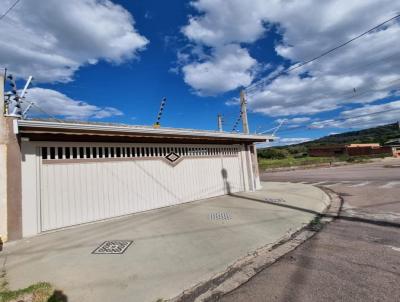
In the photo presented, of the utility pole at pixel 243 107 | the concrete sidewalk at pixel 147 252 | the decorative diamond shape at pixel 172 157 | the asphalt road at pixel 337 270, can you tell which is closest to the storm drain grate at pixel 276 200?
the concrete sidewalk at pixel 147 252

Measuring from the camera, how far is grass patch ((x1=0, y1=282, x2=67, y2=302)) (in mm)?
3240

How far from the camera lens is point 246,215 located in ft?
25.1

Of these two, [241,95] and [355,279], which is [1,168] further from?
[241,95]

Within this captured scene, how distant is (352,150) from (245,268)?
63.1m

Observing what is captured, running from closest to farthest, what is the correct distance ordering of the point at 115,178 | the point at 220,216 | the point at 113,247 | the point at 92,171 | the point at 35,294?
the point at 35,294 → the point at 113,247 → the point at 92,171 → the point at 220,216 → the point at 115,178

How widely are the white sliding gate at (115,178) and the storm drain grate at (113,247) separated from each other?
200cm

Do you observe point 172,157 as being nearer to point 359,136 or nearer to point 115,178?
point 115,178

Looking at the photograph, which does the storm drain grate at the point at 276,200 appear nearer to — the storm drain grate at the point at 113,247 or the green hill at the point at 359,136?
the storm drain grate at the point at 113,247

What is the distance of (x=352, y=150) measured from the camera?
57.7 meters

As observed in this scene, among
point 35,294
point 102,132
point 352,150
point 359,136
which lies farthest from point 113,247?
point 359,136

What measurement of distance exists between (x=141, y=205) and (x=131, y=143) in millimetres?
2055

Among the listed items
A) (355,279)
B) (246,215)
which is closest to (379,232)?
(355,279)

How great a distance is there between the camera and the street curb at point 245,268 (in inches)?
132

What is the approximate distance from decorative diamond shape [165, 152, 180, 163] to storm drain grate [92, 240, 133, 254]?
4.42 metres
